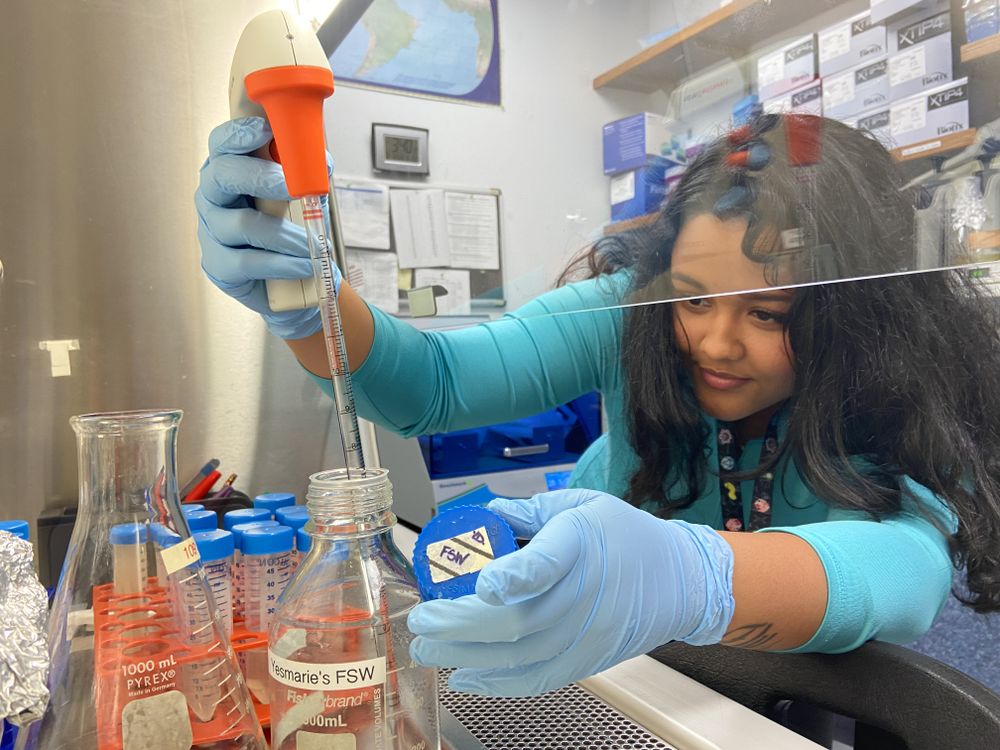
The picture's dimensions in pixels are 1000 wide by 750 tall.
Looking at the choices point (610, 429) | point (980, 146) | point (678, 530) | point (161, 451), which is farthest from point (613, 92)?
point (610, 429)

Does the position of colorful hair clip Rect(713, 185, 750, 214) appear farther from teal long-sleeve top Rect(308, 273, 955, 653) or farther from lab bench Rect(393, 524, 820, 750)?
lab bench Rect(393, 524, 820, 750)

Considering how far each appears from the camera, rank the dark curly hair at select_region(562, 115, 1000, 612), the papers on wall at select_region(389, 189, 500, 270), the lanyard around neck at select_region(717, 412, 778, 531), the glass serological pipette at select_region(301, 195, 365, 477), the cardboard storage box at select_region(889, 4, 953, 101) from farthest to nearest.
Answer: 1. the papers on wall at select_region(389, 189, 500, 270)
2. the lanyard around neck at select_region(717, 412, 778, 531)
3. the dark curly hair at select_region(562, 115, 1000, 612)
4. the glass serological pipette at select_region(301, 195, 365, 477)
5. the cardboard storage box at select_region(889, 4, 953, 101)

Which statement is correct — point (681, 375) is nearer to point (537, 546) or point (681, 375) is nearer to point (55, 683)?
point (537, 546)

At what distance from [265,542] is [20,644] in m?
0.31

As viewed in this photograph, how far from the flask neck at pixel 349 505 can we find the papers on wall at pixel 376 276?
1.22m

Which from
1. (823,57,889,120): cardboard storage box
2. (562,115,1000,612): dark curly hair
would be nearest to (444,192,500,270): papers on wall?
(562,115,1000,612): dark curly hair

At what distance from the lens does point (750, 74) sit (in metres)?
0.71

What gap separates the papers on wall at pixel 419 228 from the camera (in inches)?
59.5

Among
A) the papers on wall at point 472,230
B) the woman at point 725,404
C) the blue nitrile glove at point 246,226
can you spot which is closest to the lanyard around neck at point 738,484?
the woman at point 725,404

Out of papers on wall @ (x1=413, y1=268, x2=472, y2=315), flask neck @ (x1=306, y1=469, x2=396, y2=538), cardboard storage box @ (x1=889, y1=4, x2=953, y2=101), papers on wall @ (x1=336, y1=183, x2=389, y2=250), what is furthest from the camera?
papers on wall @ (x1=336, y1=183, x2=389, y2=250)

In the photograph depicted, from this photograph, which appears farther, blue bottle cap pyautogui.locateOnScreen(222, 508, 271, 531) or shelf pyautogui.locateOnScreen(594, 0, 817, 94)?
blue bottle cap pyautogui.locateOnScreen(222, 508, 271, 531)

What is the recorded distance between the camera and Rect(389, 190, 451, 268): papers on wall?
59.5 inches

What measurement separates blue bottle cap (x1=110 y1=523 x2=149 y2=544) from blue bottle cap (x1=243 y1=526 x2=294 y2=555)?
166 millimetres

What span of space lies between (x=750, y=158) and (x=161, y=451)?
658 millimetres
